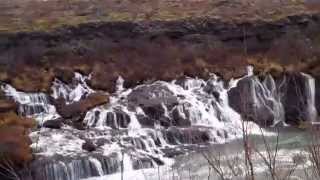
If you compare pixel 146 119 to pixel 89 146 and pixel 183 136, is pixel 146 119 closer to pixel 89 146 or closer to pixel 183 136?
pixel 183 136

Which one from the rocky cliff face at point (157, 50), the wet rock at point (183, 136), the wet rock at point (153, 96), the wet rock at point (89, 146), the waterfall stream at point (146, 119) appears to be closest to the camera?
the waterfall stream at point (146, 119)

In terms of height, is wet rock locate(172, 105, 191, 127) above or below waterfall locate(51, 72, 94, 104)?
below

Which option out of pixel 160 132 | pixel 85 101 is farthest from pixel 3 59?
pixel 160 132

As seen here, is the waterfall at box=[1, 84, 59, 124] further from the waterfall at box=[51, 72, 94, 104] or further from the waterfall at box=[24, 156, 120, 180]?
the waterfall at box=[24, 156, 120, 180]

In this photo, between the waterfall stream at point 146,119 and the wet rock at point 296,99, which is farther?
the wet rock at point 296,99

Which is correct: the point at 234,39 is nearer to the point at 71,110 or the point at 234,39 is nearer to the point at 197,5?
the point at 197,5

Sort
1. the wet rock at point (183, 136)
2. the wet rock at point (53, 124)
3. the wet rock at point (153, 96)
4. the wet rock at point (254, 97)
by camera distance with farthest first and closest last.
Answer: the wet rock at point (254, 97) < the wet rock at point (153, 96) < the wet rock at point (53, 124) < the wet rock at point (183, 136)

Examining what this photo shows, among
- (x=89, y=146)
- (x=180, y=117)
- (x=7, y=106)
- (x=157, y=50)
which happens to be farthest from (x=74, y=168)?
(x=157, y=50)

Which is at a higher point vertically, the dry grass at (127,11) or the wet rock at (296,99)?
the dry grass at (127,11)

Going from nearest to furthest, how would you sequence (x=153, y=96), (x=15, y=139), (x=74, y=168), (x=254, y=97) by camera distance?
(x=74, y=168) → (x=15, y=139) → (x=153, y=96) → (x=254, y=97)

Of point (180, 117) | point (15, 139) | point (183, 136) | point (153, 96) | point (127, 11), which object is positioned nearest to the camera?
point (15, 139)

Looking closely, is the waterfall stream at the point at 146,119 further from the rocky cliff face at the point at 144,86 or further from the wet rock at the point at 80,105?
the wet rock at the point at 80,105

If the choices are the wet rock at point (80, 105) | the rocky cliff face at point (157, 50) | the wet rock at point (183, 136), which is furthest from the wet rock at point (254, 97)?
the wet rock at point (80, 105)

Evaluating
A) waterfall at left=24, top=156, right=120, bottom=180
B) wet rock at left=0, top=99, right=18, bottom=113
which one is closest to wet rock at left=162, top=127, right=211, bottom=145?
waterfall at left=24, top=156, right=120, bottom=180
